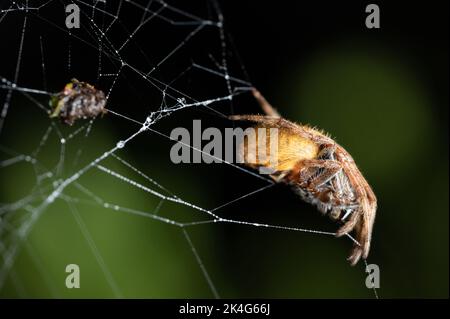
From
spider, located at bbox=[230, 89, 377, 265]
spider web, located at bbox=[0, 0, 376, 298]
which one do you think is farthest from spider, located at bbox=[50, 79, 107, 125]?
spider, located at bbox=[230, 89, 377, 265]

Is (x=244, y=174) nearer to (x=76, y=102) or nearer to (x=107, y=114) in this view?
(x=107, y=114)

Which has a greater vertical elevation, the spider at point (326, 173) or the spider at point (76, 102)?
the spider at point (76, 102)

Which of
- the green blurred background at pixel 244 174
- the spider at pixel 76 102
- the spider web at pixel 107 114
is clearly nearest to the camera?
the spider at pixel 76 102

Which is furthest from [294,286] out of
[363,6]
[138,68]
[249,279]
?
[363,6]

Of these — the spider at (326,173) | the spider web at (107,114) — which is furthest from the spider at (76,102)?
the spider at (326,173)

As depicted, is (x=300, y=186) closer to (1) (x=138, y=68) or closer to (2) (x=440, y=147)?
(1) (x=138, y=68)

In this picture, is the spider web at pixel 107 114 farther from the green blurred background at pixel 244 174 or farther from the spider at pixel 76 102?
the spider at pixel 76 102

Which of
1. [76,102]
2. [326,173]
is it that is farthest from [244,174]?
[76,102]
